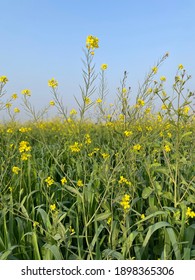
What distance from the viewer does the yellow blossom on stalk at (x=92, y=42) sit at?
6.39ft

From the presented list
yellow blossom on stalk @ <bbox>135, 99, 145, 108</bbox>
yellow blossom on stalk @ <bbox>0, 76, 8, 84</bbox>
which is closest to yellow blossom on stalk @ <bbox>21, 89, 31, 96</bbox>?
yellow blossom on stalk @ <bbox>0, 76, 8, 84</bbox>

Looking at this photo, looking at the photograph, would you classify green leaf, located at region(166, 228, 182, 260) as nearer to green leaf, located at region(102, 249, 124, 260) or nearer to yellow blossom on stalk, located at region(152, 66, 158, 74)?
green leaf, located at region(102, 249, 124, 260)

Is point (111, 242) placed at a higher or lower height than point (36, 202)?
lower

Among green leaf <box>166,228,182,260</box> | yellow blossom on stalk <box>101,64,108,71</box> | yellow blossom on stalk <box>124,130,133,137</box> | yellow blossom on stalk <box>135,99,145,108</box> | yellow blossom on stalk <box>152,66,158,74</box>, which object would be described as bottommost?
green leaf <box>166,228,182,260</box>

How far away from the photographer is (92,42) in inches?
76.6

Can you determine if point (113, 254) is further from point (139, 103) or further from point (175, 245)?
point (139, 103)

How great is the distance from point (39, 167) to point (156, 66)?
1794mm

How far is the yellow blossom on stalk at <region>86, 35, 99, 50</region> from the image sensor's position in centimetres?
195

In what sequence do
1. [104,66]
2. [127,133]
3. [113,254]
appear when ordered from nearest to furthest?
1. [113,254]
2. [127,133]
3. [104,66]

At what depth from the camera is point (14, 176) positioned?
3117 millimetres

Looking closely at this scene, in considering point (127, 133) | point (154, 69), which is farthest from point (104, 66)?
point (127, 133)
